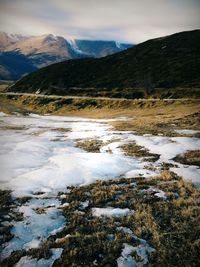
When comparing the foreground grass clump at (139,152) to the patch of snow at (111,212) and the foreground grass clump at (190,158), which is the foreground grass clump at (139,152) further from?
the patch of snow at (111,212)

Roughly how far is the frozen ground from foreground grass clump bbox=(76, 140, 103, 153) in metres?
0.61

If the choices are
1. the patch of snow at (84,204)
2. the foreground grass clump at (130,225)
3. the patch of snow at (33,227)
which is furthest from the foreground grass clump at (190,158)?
the patch of snow at (33,227)

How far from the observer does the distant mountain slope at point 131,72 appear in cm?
9706

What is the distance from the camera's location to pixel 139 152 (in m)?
22.8

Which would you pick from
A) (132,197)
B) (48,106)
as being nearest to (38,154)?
(132,197)

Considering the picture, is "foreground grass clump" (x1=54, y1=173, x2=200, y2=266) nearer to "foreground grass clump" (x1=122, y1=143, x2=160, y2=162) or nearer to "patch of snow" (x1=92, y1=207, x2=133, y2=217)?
"patch of snow" (x1=92, y1=207, x2=133, y2=217)

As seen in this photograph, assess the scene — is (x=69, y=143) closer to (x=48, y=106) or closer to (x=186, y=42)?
(x=48, y=106)

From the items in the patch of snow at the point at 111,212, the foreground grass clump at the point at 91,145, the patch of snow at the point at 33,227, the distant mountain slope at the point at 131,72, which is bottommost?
the foreground grass clump at the point at 91,145

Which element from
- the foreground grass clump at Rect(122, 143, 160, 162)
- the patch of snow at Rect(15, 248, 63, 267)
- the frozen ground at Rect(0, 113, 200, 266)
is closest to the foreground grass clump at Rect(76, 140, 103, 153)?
the frozen ground at Rect(0, 113, 200, 266)

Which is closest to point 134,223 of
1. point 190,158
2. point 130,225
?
point 130,225

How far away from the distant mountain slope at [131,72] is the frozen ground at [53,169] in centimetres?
6371

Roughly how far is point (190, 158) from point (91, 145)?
9750mm

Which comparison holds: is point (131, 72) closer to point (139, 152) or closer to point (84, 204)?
point (139, 152)

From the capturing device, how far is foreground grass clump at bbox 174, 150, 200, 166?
64.2ft
